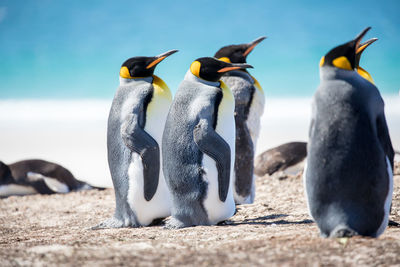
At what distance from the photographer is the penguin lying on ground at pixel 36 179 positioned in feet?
36.9

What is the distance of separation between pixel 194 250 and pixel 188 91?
223cm

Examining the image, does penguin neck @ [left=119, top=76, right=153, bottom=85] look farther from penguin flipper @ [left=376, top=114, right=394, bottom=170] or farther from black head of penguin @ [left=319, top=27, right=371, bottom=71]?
penguin flipper @ [left=376, top=114, right=394, bottom=170]

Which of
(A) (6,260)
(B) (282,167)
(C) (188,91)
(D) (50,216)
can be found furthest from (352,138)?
(B) (282,167)

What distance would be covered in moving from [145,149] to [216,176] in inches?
33.4

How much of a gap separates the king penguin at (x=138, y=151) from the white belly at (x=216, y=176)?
0.68m

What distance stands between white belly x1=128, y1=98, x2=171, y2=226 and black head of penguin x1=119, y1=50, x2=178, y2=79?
45 centimetres

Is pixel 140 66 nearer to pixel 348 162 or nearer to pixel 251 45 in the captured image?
pixel 251 45

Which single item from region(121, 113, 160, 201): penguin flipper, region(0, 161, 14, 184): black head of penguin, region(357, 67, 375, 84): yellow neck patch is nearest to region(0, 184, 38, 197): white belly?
region(0, 161, 14, 184): black head of penguin

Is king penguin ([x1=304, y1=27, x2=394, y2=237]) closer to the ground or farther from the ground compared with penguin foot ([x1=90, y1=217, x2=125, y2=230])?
farther from the ground

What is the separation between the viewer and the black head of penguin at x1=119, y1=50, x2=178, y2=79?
18.8 feet

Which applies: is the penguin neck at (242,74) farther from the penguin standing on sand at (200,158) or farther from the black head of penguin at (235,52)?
the penguin standing on sand at (200,158)

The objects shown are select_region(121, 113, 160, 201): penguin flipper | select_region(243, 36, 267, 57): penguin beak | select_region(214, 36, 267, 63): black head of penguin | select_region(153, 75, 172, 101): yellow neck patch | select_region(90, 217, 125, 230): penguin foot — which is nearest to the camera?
select_region(121, 113, 160, 201): penguin flipper

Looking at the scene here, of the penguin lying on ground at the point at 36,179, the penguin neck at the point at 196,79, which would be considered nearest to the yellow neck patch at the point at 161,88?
the penguin neck at the point at 196,79

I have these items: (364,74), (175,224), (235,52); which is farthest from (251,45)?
(175,224)
